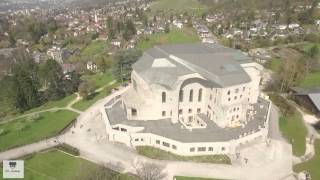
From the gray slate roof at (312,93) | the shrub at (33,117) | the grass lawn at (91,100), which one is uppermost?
the gray slate roof at (312,93)

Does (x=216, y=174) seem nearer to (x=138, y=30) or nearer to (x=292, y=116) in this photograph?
(x=292, y=116)

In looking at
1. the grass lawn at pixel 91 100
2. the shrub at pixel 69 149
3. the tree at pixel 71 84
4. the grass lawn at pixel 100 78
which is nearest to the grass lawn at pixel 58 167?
the shrub at pixel 69 149

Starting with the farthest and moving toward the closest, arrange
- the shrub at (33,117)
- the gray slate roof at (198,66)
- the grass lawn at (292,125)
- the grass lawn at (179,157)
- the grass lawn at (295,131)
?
1. the shrub at (33,117)
2. the grass lawn at (292,125)
3. the grass lawn at (295,131)
4. the gray slate roof at (198,66)
5. the grass lawn at (179,157)

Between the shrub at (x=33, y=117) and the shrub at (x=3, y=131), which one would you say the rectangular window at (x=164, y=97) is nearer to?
the shrub at (x=33, y=117)

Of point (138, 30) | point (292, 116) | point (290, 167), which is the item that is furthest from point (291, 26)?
point (290, 167)

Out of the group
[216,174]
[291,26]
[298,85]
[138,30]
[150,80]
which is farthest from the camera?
[138,30]

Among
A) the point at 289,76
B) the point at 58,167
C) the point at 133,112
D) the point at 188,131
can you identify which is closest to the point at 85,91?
the point at 133,112

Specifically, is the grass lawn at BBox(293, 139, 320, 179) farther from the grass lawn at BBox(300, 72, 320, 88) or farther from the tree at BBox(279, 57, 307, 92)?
the grass lawn at BBox(300, 72, 320, 88)
